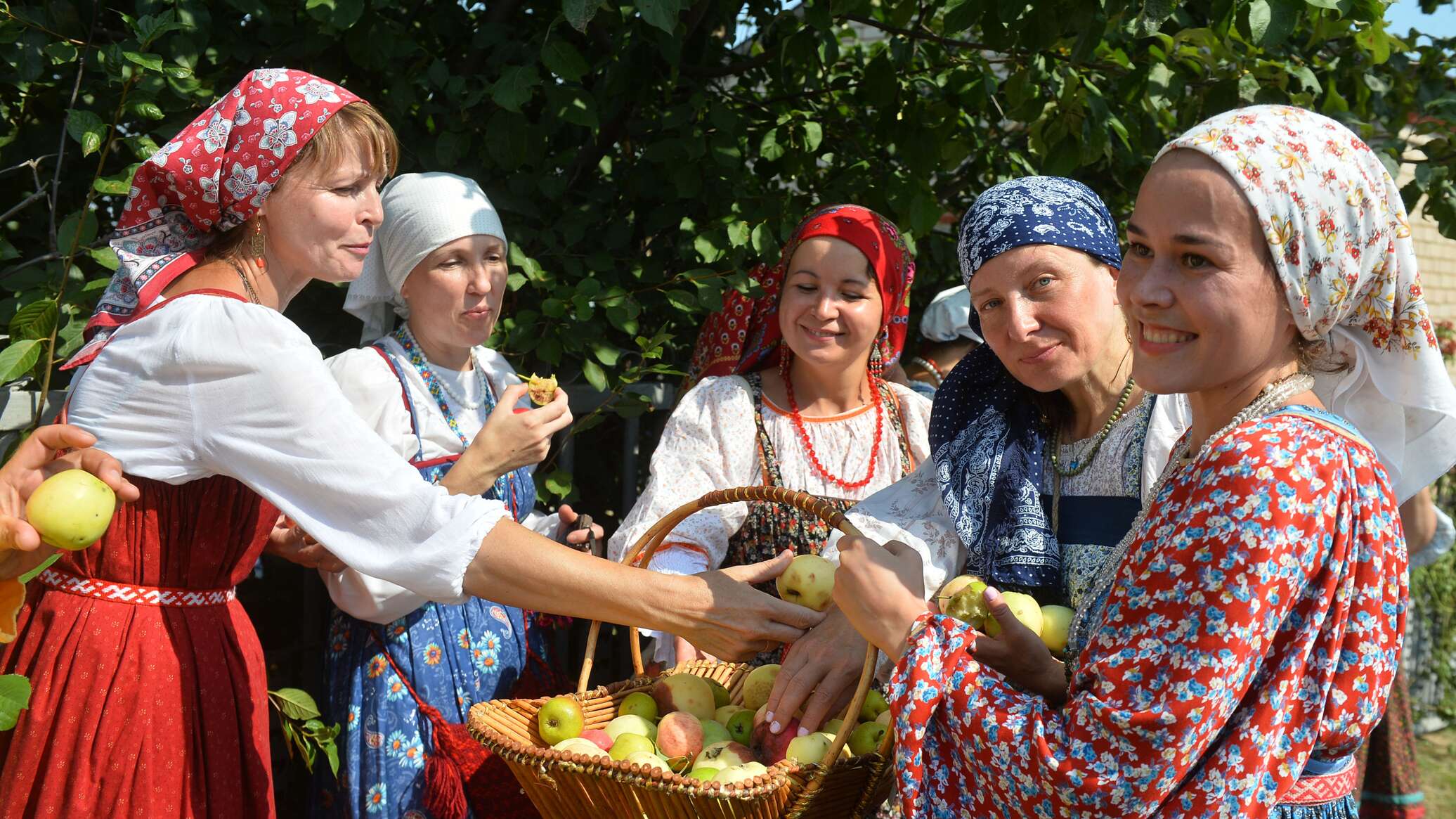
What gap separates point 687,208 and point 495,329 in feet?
2.33

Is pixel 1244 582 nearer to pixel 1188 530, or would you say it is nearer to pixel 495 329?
pixel 1188 530

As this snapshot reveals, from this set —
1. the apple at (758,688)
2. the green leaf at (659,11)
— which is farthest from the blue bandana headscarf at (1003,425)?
the green leaf at (659,11)

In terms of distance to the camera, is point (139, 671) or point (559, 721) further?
point (559, 721)

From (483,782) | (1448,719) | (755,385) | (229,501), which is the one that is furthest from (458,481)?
(1448,719)

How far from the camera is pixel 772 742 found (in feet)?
6.58

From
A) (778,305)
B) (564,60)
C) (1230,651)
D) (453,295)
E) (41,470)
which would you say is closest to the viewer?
(1230,651)

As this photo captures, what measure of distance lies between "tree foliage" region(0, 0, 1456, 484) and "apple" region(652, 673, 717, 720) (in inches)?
41.5

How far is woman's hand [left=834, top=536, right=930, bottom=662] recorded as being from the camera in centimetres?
168

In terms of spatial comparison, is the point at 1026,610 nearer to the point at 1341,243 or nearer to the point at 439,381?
the point at 1341,243

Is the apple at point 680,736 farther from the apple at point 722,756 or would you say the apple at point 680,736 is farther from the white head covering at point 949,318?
the white head covering at point 949,318

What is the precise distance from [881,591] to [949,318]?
2917mm

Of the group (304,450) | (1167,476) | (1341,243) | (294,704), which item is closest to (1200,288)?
(1341,243)

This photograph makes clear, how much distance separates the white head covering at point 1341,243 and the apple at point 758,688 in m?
1.11

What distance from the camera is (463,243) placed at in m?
2.76
